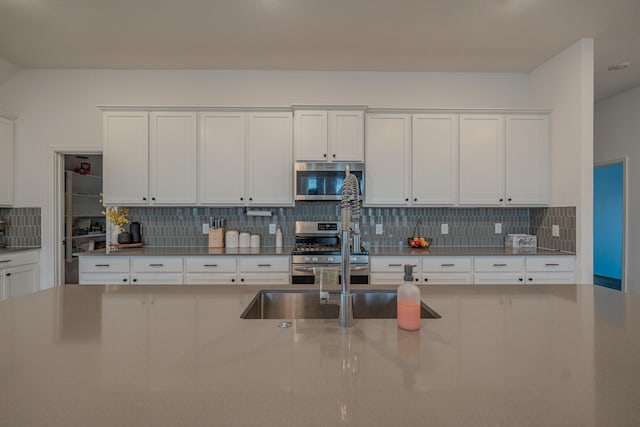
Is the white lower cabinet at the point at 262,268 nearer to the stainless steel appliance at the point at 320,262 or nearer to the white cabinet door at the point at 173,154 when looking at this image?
the stainless steel appliance at the point at 320,262

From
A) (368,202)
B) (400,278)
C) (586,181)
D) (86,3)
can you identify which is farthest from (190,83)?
(586,181)

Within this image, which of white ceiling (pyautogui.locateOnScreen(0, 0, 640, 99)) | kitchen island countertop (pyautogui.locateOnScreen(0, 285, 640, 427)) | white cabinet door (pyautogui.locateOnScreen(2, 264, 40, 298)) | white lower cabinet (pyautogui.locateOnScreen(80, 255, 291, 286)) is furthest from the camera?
white cabinet door (pyautogui.locateOnScreen(2, 264, 40, 298))

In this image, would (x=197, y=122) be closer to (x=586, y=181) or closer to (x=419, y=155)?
(x=419, y=155)

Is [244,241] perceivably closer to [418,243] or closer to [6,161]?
[418,243]

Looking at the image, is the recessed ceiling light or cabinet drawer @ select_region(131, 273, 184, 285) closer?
cabinet drawer @ select_region(131, 273, 184, 285)

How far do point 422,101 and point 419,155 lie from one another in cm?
74

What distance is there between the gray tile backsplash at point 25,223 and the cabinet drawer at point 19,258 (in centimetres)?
17

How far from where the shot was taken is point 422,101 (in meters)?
4.14

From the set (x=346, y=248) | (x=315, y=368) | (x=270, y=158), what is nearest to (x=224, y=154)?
(x=270, y=158)

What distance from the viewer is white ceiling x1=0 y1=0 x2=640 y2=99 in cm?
288

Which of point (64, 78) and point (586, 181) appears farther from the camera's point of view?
point (64, 78)

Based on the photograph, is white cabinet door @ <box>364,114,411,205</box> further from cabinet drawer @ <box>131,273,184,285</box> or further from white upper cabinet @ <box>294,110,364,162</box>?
cabinet drawer @ <box>131,273,184,285</box>

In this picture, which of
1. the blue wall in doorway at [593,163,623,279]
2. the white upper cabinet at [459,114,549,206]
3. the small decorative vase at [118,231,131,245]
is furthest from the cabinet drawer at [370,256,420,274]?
the blue wall in doorway at [593,163,623,279]

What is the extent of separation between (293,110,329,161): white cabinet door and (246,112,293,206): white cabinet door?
12 cm
